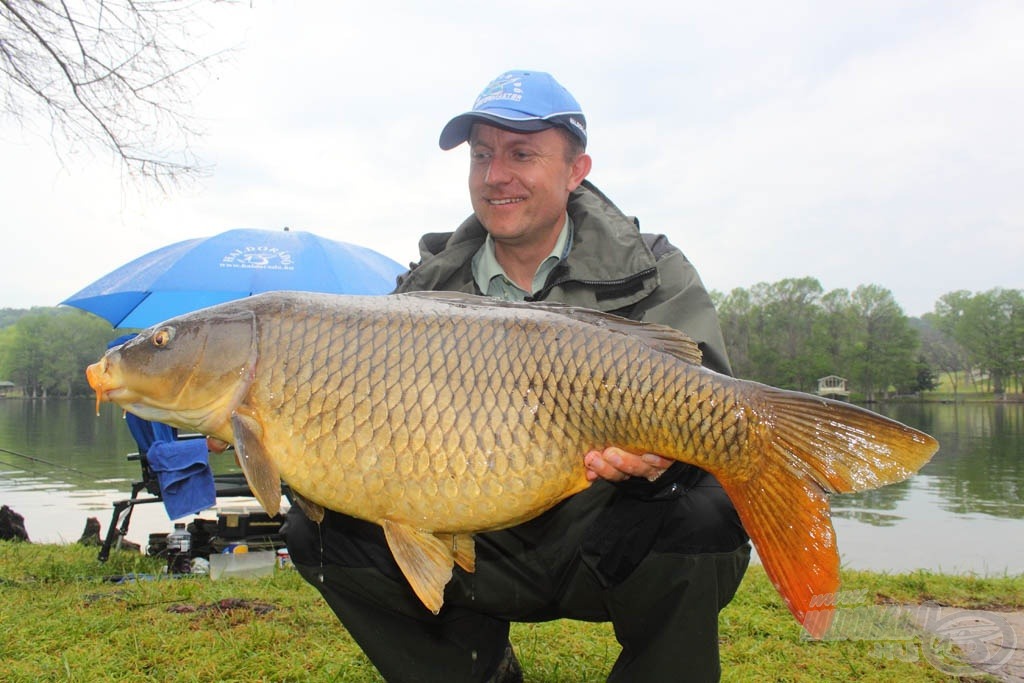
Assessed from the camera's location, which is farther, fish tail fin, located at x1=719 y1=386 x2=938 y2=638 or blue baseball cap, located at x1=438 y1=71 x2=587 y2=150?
blue baseball cap, located at x1=438 y1=71 x2=587 y2=150

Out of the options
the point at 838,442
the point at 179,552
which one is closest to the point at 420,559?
the point at 838,442

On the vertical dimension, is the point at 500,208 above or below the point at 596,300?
above

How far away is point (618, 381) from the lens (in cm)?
169

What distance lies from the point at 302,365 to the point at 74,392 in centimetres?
5066

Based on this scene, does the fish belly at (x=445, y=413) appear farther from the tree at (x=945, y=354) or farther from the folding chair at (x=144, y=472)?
the tree at (x=945, y=354)

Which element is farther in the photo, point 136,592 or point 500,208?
point 136,592

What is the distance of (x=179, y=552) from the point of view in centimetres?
445

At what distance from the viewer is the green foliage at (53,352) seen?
4212cm

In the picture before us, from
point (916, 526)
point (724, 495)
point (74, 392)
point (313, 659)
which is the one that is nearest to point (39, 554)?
point (313, 659)

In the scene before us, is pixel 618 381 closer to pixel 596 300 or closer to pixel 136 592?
pixel 596 300

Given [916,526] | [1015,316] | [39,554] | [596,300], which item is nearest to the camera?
[596,300]

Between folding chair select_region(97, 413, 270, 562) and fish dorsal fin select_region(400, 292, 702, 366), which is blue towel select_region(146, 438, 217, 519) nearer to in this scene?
folding chair select_region(97, 413, 270, 562)

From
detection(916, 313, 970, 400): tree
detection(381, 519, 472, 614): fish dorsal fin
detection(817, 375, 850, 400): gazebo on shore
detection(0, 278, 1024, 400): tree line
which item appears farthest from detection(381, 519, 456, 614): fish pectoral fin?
detection(916, 313, 970, 400): tree

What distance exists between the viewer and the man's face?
2.40 meters
